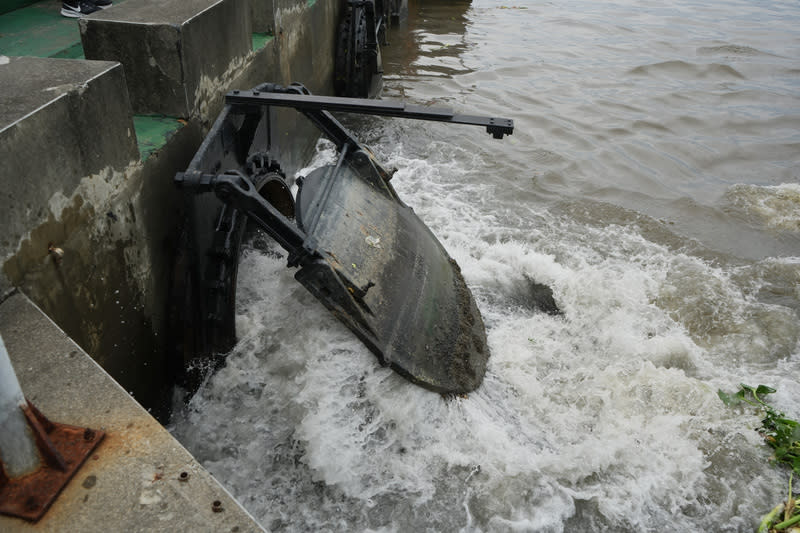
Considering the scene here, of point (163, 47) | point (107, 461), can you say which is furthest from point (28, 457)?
point (163, 47)

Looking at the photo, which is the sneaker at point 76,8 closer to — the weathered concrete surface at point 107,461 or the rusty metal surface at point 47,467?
the weathered concrete surface at point 107,461

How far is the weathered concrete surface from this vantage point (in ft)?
5.93

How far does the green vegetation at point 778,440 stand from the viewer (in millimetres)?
3439

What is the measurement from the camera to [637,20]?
14.1 m

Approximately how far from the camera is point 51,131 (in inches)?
97.8

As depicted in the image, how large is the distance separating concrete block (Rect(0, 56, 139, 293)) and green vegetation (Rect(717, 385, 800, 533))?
4.18m

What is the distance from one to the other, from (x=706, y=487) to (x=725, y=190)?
16.9ft

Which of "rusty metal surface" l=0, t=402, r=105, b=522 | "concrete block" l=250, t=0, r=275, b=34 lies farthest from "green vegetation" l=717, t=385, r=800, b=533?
"concrete block" l=250, t=0, r=275, b=34

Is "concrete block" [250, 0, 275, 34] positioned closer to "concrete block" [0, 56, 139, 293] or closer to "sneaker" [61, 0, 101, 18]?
"sneaker" [61, 0, 101, 18]

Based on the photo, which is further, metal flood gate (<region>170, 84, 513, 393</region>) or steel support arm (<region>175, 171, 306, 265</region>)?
metal flood gate (<region>170, 84, 513, 393</region>)

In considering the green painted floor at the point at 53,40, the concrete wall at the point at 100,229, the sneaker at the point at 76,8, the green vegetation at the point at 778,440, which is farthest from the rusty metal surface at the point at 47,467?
the sneaker at the point at 76,8

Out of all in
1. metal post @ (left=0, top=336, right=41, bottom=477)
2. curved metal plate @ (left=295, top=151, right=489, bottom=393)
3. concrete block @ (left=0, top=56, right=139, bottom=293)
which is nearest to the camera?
metal post @ (left=0, top=336, right=41, bottom=477)

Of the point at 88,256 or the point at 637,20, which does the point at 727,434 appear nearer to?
the point at 88,256

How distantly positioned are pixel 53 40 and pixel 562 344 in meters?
4.88
